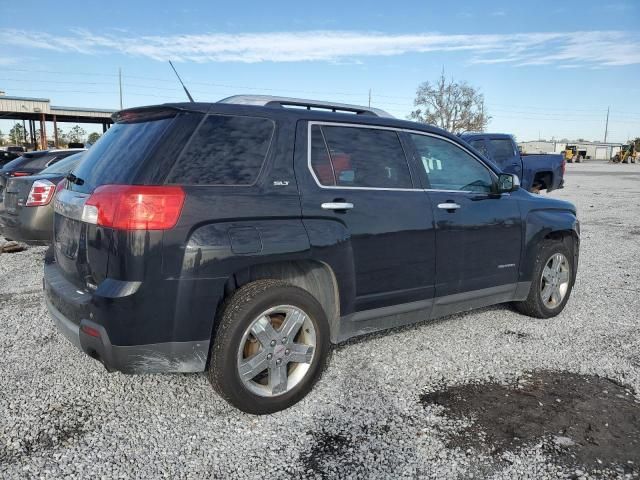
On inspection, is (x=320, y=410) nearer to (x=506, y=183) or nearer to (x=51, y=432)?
(x=51, y=432)

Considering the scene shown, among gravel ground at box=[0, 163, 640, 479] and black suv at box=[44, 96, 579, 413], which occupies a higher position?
black suv at box=[44, 96, 579, 413]

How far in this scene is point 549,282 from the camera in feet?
16.3

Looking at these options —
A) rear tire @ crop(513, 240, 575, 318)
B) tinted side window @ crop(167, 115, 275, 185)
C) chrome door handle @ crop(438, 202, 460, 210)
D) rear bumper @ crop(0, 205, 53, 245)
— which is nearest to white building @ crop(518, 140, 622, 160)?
rear tire @ crop(513, 240, 575, 318)

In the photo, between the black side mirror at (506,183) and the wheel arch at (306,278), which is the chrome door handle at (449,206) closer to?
the black side mirror at (506,183)

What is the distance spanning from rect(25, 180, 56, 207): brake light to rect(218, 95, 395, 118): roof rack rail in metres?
4.14

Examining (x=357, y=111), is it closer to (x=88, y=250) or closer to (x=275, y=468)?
(x=88, y=250)

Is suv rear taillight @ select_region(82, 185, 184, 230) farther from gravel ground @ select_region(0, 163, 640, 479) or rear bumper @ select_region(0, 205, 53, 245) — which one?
rear bumper @ select_region(0, 205, 53, 245)

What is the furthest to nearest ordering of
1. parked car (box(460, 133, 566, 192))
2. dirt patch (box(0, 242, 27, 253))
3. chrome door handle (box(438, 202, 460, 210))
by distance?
parked car (box(460, 133, 566, 192)), dirt patch (box(0, 242, 27, 253)), chrome door handle (box(438, 202, 460, 210))

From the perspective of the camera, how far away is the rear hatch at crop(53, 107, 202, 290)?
104 inches

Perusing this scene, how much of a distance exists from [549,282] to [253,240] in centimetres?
334

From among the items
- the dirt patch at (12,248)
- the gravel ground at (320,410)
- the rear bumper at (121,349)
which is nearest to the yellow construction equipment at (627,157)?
the gravel ground at (320,410)

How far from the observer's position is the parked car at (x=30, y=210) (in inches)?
253

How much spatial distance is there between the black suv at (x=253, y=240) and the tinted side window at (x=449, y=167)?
30 millimetres

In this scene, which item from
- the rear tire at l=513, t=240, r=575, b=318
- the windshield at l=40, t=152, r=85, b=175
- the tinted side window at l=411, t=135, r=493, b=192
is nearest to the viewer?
the tinted side window at l=411, t=135, r=493, b=192
